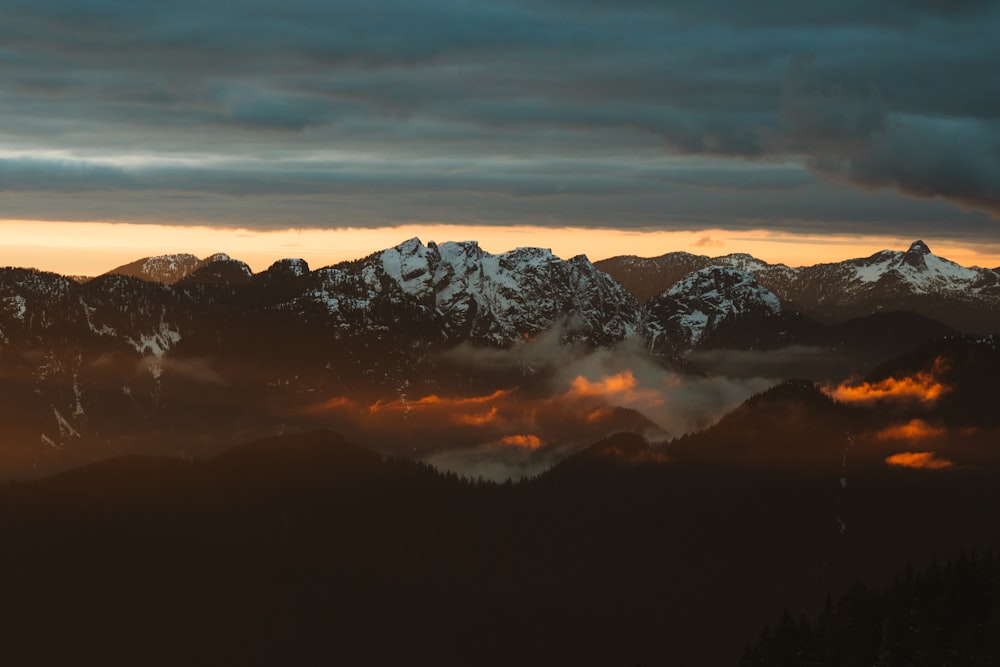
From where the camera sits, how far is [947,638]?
629 feet

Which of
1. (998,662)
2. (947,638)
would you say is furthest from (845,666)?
(998,662)

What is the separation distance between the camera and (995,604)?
641 ft

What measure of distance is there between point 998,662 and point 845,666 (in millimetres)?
27126

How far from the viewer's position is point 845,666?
19625 centimetres

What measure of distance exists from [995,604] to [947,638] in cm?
961

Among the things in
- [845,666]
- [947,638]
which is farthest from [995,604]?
[845,666]

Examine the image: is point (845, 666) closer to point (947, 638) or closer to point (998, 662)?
point (947, 638)

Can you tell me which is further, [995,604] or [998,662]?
[995,604]

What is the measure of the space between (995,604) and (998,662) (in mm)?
23305

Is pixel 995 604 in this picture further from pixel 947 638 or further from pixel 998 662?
pixel 998 662

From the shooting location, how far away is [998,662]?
174 metres

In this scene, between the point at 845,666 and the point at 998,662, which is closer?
the point at 998,662
